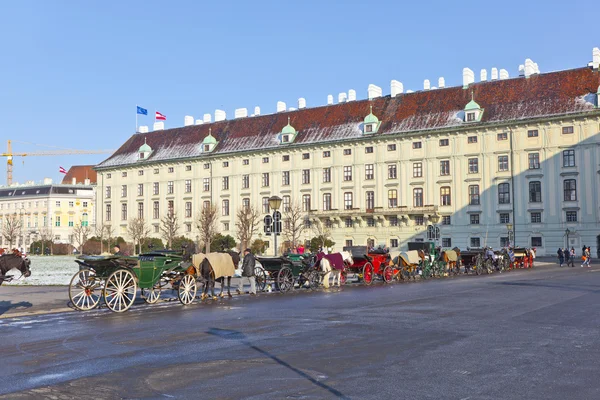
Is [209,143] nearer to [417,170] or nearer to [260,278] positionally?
[417,170]

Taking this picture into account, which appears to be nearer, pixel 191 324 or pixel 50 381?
pixel 50 381

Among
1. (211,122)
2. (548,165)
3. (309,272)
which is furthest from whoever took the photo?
(211,122)

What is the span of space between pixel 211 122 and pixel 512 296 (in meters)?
80.8

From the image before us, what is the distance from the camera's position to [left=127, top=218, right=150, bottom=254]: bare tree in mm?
89562

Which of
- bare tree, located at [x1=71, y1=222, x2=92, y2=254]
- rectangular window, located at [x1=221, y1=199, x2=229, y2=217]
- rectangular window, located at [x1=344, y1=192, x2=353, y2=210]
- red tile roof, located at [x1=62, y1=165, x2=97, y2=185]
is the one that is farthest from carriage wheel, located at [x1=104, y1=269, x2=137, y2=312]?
red tile roof, located at [x1=62, y1=165, x2=97, y2=185]

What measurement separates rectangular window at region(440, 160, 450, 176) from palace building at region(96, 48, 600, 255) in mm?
107

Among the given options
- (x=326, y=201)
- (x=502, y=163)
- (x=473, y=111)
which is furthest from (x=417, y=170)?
(x=326, y=201)

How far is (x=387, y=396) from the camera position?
25.3 feet

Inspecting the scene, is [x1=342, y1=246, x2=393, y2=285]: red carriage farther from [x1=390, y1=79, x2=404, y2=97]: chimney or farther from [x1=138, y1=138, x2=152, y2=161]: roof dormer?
[x1=138, y1=138, x2=152, y2=161]: roof dormer

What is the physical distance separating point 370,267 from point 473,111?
47209 mm

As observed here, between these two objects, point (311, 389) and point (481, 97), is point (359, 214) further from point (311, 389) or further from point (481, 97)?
point (311, 389)

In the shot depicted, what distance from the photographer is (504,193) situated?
7175 centimetres

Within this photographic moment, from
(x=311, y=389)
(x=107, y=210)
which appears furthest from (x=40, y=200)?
(x=311, y=389)

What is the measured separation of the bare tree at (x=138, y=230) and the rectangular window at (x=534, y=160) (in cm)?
4634
